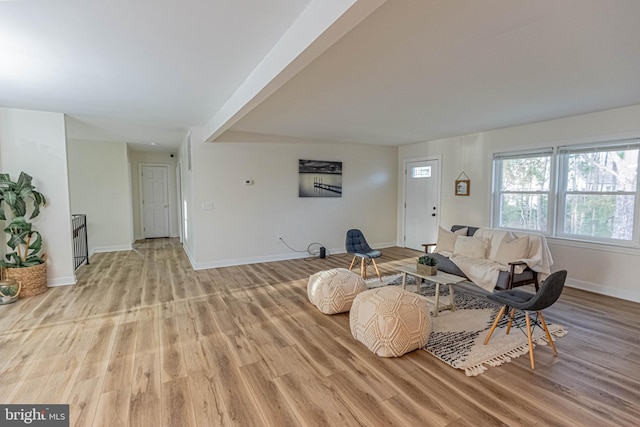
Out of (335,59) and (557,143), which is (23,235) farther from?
(557,143)

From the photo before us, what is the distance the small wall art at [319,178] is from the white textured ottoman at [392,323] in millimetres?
3635

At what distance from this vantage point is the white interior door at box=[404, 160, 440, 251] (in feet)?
20.3

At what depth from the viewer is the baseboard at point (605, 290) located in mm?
3688

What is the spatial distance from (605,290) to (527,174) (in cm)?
183

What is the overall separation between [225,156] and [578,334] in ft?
16.9

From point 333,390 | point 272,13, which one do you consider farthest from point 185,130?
point 333,390

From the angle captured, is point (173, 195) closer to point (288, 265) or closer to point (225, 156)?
point (225, 156)

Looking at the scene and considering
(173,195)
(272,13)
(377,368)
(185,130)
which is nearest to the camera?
(272,13)

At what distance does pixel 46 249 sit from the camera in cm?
417

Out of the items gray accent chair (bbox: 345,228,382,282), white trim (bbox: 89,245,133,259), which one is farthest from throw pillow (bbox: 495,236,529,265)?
white trim (bbox: 89,245,133,259)

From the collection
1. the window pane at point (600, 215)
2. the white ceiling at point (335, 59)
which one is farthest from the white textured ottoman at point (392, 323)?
the window pane at point (600, 215)

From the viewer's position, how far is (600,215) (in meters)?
3.97

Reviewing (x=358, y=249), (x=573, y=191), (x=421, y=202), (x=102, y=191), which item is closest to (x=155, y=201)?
(x=102, y=191)

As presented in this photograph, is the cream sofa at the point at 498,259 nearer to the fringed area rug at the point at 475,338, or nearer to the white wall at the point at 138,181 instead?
the fringed area rug at the point at 475,338
